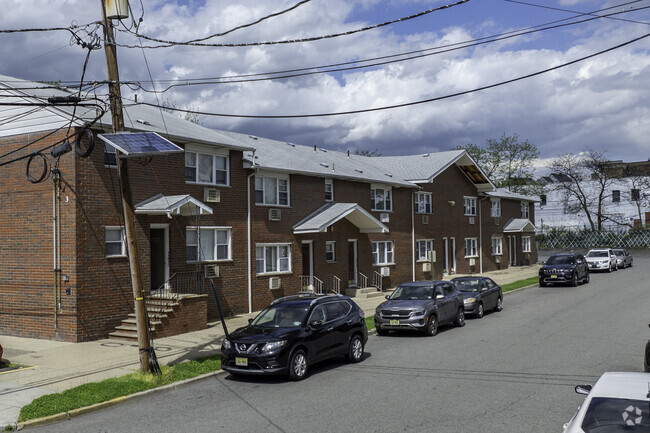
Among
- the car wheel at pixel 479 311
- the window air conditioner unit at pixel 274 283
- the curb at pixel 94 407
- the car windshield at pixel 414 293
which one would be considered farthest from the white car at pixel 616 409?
the window air conditioner unit at pixel 274 283

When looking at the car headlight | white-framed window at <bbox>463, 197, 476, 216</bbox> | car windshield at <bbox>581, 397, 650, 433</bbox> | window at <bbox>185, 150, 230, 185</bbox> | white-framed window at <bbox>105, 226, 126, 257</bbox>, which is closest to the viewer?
car windshield at <bbox>581, 397, 650, 433</bbox>

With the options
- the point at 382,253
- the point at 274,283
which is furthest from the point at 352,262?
the point at 274,283

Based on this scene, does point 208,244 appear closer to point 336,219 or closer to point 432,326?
point 336,219

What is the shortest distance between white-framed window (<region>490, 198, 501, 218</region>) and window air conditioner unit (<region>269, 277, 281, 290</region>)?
2623cm

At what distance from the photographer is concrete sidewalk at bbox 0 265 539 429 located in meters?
11.8

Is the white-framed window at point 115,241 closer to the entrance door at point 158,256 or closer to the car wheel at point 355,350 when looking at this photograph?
the entrance door at point 158,256

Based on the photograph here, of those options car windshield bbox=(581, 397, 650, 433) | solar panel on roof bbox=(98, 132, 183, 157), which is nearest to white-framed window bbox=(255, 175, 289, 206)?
solar panel on roof bbox=(98, 132, 183, 157)

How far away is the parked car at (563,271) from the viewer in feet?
109

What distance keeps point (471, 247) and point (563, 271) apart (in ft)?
33.2

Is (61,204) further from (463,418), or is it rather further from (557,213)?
(557,213)

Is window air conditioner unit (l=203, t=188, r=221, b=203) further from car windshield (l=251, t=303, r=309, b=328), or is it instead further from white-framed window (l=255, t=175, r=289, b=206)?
car windshield (l=251, t=303, r=309, b=328)

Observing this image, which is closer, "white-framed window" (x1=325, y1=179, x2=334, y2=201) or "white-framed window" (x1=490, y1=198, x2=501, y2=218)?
"white-framed window" (x1=325, y1=179, x2=334, y2=201)

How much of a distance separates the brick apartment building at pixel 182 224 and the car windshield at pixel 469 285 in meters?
6.07

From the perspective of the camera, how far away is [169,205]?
18734 mm
